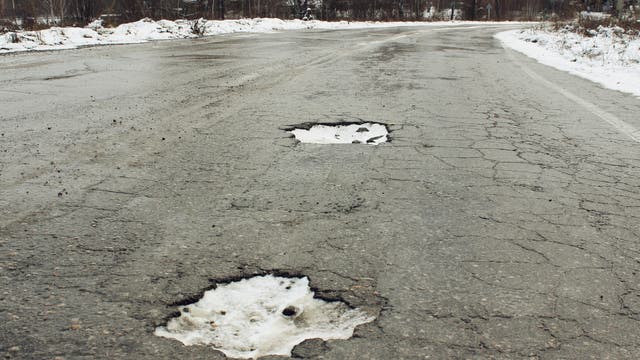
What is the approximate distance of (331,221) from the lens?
2980 mm

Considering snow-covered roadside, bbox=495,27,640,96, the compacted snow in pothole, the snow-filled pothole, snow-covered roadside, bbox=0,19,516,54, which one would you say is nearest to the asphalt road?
the snow-filled pothole

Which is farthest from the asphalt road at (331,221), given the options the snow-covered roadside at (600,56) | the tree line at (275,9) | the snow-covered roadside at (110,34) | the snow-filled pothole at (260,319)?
the tree line at (275,9)

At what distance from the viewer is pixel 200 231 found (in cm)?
279

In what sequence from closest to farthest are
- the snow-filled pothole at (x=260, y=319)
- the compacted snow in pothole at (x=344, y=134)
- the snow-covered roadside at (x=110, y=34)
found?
the snow-filled pothole at (x=260, y=319) → the compacted snow in pothole at (x=344, y=134) → the snow-covered roadside at (x=110, y=34)

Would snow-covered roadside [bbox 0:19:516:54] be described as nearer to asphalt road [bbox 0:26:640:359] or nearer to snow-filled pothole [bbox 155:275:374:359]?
asphalt road [bbox 0:26:640:359]

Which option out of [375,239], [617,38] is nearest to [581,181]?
[375,239]

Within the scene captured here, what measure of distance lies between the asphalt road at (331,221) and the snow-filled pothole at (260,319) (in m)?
0.06

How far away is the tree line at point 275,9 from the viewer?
22.8 m

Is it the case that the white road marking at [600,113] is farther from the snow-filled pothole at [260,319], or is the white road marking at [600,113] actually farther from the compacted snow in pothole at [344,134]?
the snow-filled pothole at [260,319]

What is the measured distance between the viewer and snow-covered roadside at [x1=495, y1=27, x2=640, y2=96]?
1000 centimetres

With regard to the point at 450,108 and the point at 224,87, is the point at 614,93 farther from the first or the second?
the point at 224,87

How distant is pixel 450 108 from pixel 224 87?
309 centimetres

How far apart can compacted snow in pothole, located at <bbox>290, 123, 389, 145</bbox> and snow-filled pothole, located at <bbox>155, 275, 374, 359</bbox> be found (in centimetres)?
253

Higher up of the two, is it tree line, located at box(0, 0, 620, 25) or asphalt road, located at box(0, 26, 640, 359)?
tree line, located at box(0, 0, 620, 25)
